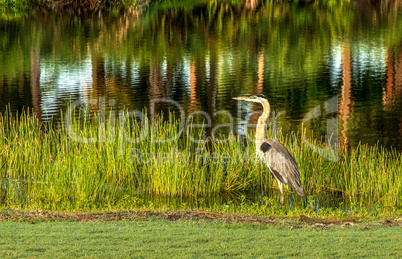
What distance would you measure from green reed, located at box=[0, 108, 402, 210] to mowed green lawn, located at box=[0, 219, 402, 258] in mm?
3022

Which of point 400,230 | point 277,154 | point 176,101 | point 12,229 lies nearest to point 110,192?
point 277,154

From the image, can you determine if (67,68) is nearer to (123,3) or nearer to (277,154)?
(277,154)

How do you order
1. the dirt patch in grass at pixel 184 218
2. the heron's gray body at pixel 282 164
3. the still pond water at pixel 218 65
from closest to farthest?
1. the dirt patch in grass at pixel 184 218
2. the heron's gray body at pixel 282 164
3. the still pond water at pixel 218 65

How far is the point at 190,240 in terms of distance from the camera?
22.3 ft

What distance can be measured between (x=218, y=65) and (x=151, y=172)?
19.2 metres

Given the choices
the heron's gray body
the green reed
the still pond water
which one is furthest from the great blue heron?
the still pond water

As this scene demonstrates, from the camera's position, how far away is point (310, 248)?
6.52 m

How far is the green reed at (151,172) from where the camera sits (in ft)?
35.4

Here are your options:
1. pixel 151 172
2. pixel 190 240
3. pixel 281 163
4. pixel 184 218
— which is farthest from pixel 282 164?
pixel 190 240

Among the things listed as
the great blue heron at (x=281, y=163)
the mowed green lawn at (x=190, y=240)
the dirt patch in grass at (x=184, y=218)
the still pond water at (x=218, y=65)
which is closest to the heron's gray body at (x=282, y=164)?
the great blue heron at (x=281, y=163)

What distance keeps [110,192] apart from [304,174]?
363cm

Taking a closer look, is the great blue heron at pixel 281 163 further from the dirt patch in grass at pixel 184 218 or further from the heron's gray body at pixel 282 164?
the dirt patch in grass at pixel 184 218

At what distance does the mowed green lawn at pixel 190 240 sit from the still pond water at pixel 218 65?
478 centimetres

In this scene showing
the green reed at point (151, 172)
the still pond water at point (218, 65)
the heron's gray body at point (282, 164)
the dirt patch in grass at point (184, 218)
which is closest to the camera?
the dirt patch in grass at point (184, 218)
